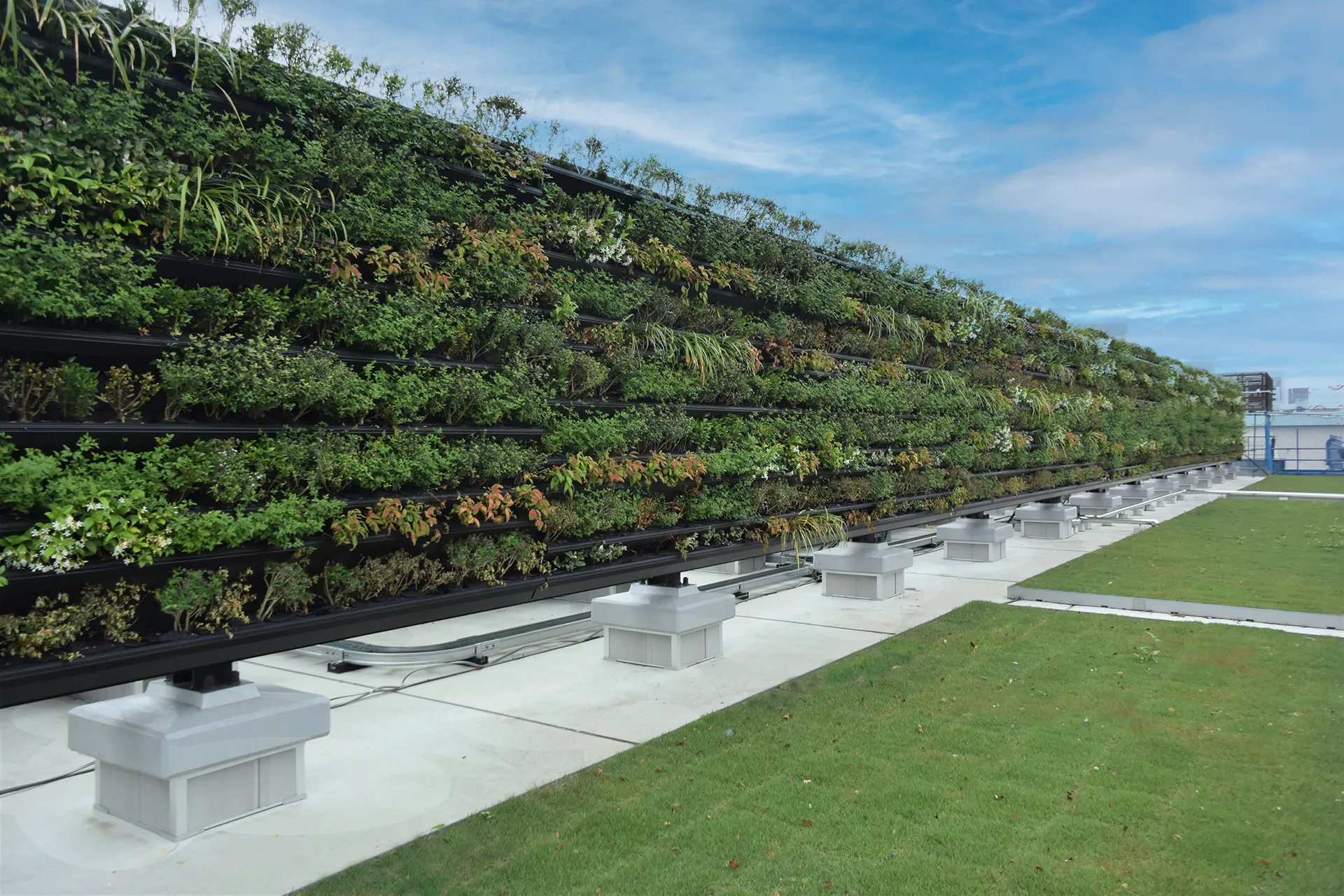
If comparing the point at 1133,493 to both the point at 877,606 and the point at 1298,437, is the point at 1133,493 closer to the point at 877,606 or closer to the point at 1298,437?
the point at 877,606

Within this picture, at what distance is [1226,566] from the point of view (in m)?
9.33

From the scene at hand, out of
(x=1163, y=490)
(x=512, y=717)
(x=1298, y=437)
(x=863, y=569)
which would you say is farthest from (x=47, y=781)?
(x=1298, y=437)

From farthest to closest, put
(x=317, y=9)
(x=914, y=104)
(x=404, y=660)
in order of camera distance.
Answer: (x=914, y=104) < (x=404, y=660) < (x=317, y=9)

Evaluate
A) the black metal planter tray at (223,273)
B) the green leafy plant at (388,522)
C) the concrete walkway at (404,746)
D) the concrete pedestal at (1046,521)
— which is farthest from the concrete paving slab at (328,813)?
the concrete pedestal at (1046,521)

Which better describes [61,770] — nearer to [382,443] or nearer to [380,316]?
[382,443]

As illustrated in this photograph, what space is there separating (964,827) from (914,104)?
26.4 ft

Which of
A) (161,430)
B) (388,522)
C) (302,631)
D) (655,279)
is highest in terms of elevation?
(655,279)

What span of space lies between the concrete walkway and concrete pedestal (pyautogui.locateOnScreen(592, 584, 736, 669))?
0.13m

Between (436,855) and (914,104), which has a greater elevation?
(914,104)

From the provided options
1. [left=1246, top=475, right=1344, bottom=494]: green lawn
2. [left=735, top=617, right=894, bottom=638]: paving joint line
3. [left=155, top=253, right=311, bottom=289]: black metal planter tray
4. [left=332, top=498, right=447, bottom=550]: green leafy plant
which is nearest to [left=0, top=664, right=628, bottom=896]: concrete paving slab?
[left=332, top=498, right=447, bottom=550]: green leafy plant

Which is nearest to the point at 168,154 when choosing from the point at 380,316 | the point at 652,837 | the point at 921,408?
the point at 380,316

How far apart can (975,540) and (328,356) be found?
Result: 853 cm

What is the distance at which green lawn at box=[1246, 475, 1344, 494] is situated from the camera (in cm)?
2122

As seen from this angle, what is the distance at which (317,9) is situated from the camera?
14.1ft
